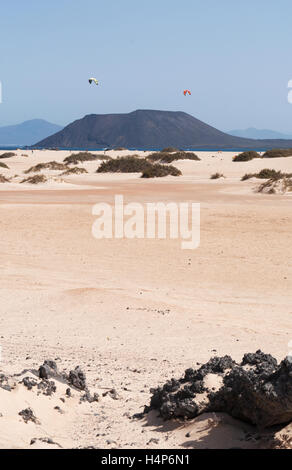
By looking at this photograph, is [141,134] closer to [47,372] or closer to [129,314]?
[129,314]

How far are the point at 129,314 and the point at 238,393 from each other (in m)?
4.48

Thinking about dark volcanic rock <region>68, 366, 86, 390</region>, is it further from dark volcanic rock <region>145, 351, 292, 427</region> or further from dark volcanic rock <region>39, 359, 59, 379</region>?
dark volcanic rock <region>145, 351, 292, 427</region>

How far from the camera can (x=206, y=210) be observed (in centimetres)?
2183

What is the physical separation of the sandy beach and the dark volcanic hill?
135m

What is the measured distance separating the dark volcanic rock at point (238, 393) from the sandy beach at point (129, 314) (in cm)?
10

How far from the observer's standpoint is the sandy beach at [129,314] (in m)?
5.02

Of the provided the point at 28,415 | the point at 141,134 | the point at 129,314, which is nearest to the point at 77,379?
the point at 28,415

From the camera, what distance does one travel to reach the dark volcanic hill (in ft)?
516

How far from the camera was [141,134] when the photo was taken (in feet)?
524

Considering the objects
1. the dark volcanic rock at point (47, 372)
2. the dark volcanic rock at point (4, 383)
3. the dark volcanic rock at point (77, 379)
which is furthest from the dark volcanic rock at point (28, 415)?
the dark volcanic rock at point (77, 379)

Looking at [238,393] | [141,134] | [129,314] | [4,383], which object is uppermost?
[141,134]

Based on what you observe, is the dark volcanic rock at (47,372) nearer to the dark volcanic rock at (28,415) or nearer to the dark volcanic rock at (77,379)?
the dark volcanic rock at (77,379)

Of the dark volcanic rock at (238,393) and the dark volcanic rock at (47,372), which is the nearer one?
the dark volcanic rock at (238,393)
